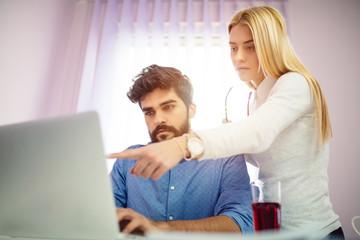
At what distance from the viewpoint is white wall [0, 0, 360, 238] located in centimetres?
194

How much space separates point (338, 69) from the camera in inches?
91.4

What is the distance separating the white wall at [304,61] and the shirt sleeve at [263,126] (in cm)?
152

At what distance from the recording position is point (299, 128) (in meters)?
0.95

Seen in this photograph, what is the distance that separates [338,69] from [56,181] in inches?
94.6

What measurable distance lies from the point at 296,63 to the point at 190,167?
0.70 m

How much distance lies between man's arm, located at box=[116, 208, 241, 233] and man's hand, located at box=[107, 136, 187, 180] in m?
0.18

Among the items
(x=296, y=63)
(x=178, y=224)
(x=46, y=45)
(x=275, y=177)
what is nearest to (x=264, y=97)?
(x=296, y=63)

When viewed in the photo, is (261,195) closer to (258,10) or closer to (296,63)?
(296,63)

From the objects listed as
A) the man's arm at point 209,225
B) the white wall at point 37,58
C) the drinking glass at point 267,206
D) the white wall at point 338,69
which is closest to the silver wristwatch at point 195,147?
the drinking glass at point 267,206

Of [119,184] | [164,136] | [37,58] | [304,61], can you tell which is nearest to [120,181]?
[119,184]

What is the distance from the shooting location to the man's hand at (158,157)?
0.70m

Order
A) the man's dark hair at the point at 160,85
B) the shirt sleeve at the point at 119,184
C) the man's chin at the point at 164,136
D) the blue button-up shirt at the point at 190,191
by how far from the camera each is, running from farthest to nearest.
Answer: the man's dark hair at the point at 160,85 < the man's chin at the point at 164,136 < the shirt sleeve at the point at 119,184 < the blue button-up shirt at the point at 190,191

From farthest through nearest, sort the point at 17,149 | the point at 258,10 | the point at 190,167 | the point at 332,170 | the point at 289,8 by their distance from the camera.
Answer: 1. the point at 289,8
2. the point at 332,170
3. the point at 190,167
4. the point at 258,10
5. the point at 17,149

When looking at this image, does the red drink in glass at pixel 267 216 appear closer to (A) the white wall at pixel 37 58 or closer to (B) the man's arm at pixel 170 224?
(B) the man's arm at pixel 170 224
